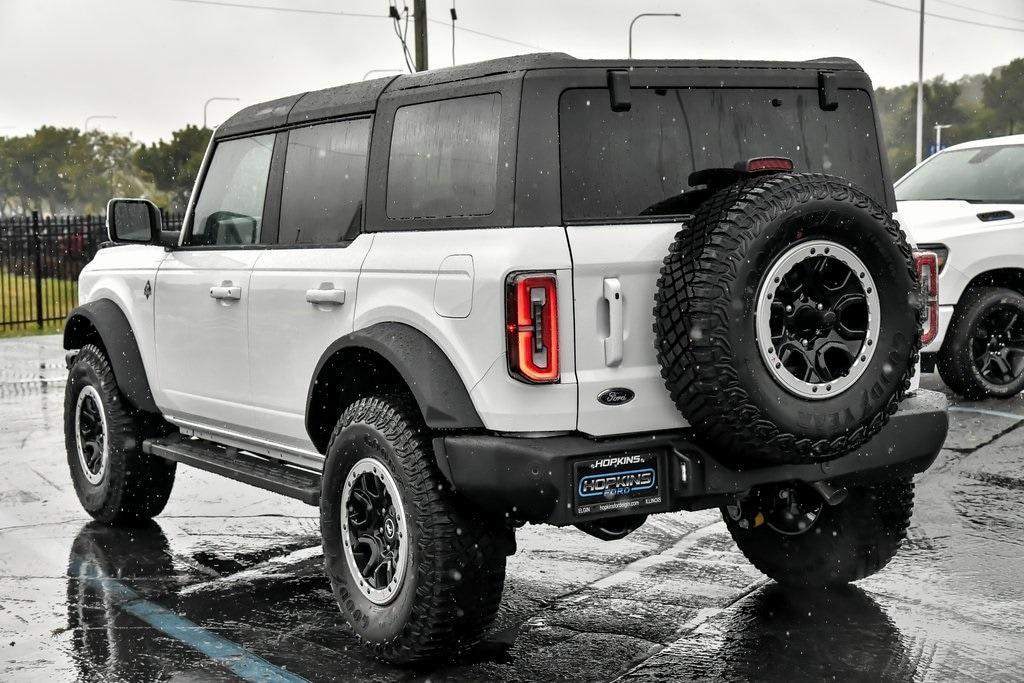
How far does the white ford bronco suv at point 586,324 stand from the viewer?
3992mm

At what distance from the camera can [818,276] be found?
410cm

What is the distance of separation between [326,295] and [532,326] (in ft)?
3.82

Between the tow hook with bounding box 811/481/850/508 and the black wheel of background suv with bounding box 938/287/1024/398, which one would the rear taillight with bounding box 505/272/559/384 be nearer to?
the tow hook with bounding box 811/481/850/508

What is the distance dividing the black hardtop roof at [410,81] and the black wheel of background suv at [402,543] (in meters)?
1.19

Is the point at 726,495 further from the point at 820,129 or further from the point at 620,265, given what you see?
the point at 820,129

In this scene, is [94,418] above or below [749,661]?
above

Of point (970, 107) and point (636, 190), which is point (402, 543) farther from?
point (970, 107)

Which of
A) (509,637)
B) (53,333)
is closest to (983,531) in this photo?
(509,637)

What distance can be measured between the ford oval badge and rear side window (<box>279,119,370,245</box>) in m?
1.38

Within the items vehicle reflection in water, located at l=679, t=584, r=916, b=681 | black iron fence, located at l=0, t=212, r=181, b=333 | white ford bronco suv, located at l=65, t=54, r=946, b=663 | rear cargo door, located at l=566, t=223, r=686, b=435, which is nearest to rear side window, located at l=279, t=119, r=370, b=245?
white ford bronco suv, located at l=65, t=54, r=946, b=663

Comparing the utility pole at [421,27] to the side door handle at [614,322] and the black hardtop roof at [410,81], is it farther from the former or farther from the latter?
Result: the side door handle at [614,322]

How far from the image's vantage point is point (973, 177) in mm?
10773

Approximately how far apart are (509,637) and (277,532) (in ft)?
7.13

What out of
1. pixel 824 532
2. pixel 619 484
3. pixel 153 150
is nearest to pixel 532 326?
pixel 619 484
